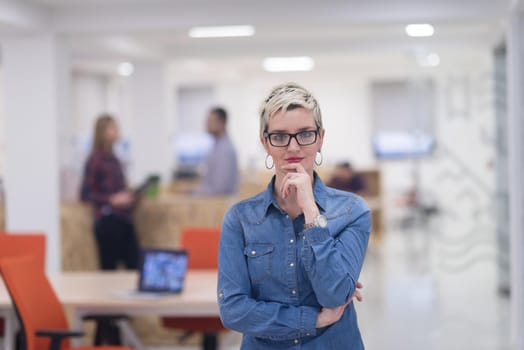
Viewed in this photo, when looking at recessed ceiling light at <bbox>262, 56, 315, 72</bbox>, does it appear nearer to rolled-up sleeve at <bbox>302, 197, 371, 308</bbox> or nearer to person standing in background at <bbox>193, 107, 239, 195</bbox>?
person standing in background at <bbox>193, 107, 239, 195</bbox>

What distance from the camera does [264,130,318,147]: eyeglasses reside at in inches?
84.0

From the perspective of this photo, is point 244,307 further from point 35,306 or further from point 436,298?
point 436,298

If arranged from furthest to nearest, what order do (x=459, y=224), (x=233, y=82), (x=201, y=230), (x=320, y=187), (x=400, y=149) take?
(x=233, y=82), (x=400, y=149), (x=459, y=224), (x=201, y=230), (x=320, y=187)

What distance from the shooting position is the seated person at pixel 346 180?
440 inches

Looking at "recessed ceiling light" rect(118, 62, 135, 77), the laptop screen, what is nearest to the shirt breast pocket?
the laptop screen

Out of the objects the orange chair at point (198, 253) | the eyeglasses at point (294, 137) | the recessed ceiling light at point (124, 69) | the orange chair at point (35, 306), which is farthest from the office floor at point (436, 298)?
the recessed ceiling light at point (124, 69)

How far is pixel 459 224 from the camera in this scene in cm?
988

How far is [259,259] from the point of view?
2184mm

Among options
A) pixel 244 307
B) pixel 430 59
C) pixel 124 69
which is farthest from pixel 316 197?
pixel 124 69

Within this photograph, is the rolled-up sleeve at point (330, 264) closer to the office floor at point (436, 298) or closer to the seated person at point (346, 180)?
the office floor at point (436, 298)

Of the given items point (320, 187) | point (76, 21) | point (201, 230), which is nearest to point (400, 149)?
point (76, 21)

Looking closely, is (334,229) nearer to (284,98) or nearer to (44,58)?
(284,98)

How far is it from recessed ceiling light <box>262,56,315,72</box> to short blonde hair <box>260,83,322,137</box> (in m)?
13.2

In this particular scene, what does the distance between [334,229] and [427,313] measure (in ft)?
19.7
